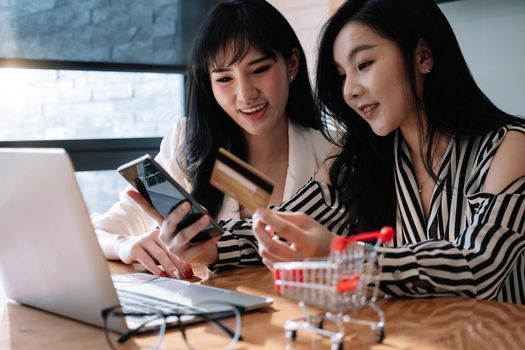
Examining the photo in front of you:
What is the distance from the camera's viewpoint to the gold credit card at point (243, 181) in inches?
42.8

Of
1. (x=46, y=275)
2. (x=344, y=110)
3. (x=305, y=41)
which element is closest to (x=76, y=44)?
(x=305, y=41)

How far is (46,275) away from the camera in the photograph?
118 centimetres

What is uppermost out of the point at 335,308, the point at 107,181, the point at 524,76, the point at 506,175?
the point at 524,76

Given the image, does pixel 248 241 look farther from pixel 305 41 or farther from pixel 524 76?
pixel 305 41

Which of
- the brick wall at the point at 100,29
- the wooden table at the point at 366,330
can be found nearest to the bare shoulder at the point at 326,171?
the wooden table at the point at 366,330

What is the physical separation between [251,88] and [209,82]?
0.16 m

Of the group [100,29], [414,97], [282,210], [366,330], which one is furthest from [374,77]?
[100,29]

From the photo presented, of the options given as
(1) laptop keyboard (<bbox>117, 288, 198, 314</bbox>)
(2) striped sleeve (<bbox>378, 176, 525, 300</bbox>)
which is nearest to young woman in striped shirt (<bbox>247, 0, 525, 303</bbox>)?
(2) striped sleeve (<bbox>378, 176, 525, 300</bbox>)

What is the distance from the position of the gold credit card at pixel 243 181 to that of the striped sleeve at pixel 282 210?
1.81ft

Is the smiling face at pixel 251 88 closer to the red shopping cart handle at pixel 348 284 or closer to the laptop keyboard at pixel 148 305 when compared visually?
the laptop keyboard at pixel 148 305

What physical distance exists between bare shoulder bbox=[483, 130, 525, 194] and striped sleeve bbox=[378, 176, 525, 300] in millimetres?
62

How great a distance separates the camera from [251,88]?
6.58 feet

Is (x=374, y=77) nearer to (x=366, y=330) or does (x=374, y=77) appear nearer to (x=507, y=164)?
(x=507, y=164)

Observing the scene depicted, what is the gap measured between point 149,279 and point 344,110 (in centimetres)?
67
